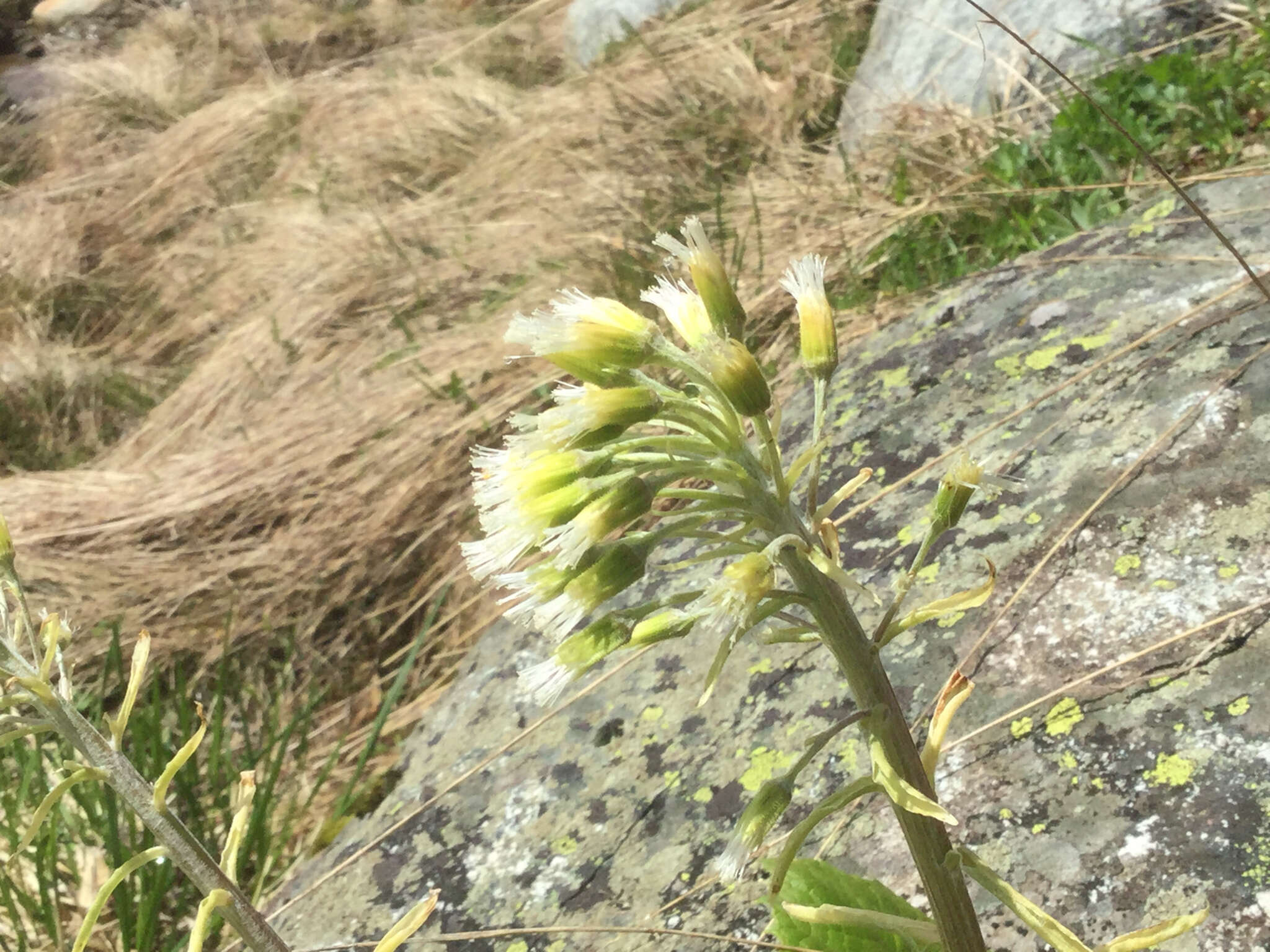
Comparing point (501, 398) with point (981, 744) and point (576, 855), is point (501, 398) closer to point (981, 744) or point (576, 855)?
point (576, 855)

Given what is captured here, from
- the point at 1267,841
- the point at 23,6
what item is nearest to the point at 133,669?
the point at 1267,841

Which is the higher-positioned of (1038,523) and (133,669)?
(133,669)

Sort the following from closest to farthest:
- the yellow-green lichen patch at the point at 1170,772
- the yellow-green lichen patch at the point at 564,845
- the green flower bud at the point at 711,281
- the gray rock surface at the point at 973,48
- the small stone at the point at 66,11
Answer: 1. the green flower bud at the point at 711,281
2. the yellow-green lichen patch at the point at 1170,772
3. the yellow-green lichen patch at the point at 564,845
4. the gray rock surface at the point at 973,48
5. the small stone at the point at 66,11

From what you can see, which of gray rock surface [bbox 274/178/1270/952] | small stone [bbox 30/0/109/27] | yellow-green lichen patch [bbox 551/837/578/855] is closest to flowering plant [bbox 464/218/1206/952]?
gray rock surface [bbox 274/178/1270/952]

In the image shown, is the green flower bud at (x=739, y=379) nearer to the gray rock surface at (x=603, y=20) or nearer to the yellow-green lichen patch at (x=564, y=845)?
the yellow-green lichen patch at (x=564, y=845)

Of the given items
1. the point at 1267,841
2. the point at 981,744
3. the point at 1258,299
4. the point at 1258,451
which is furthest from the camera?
the point at 1258,299

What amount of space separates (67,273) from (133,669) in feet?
19.0

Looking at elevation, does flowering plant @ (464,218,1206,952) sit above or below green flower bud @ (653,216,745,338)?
below

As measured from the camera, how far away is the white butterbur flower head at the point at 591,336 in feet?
2.82

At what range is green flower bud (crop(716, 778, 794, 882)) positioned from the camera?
851 millimetres

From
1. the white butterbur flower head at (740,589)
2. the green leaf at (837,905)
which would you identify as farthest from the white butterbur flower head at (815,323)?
the green leaf at (837,905)

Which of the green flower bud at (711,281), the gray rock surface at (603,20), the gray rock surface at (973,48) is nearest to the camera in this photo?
the green flower bud at (711,281)

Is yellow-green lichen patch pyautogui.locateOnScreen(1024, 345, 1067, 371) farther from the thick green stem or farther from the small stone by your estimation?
the small stone

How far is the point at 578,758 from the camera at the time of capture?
1.77 metres
